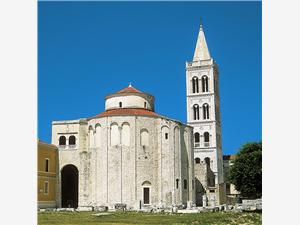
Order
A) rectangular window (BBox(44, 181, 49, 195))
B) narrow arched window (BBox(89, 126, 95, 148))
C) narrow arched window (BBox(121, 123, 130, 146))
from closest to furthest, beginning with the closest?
narrow arched window (BBox(121, 123, 130, 146)) → rectangular window (BBox(44, 181, 49, 195)) → narrow arched window (BBox(89, 126, 95, 148))

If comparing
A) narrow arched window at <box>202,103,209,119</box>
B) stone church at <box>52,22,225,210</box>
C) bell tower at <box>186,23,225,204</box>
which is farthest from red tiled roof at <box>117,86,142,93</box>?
narrow arched window at <box>202,103,209,119</box>

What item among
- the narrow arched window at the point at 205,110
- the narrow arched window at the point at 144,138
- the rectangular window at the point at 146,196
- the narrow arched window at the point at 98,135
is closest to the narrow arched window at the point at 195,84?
the narrow arched window at the point at 205,110

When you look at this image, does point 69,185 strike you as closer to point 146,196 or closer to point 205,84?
point 146,196

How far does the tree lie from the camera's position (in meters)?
33.0

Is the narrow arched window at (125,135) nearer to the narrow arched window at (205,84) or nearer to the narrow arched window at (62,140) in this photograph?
the narrow arched window at (62,140)

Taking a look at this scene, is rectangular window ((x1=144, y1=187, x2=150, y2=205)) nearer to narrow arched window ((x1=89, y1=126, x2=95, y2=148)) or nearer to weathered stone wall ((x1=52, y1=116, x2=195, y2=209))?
weathered stone wall ((x1=52, y1=116, x2=195, y2=209))

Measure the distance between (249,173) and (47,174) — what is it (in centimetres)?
2042

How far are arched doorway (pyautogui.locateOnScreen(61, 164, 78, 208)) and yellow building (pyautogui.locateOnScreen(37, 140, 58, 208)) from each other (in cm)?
218

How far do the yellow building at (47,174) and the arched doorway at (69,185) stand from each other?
7.14ft
